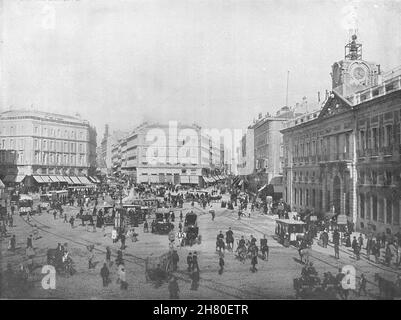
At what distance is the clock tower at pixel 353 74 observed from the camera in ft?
85.7

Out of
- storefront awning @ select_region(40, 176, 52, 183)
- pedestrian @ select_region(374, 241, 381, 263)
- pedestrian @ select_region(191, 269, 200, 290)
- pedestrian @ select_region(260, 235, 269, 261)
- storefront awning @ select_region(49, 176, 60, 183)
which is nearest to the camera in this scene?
pedestrian @ select_region(191, 269, 200, 290)

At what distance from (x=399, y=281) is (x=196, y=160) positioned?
2152 centimetres

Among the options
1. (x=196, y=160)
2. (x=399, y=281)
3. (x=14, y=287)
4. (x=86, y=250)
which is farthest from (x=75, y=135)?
(x=399, y=281)

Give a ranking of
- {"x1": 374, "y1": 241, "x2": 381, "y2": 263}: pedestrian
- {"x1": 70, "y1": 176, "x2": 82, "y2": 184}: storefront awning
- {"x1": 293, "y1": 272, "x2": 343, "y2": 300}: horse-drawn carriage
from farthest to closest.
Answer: {"x1": 70, "y1": 176, "x2": 82, "y2": 184}: storefront awning → {"x1": 374, "y1": 241, "x2": 381, "y2": 263}: pedestrian → {"x1": 293, "y1": 272, "x2": 343, "y2": 300}: horse-drawn carriage

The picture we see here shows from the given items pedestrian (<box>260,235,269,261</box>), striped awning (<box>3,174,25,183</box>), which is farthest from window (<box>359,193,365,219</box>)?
striped awning (<box>3,174,25,183</box>)

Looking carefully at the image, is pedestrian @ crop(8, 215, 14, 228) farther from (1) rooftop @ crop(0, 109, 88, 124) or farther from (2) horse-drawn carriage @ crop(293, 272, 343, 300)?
(2) horse-drawn carriage @ crop(293, 272, 343, 300)

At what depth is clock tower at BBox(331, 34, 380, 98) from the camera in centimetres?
2612

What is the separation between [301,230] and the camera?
22.1 meters

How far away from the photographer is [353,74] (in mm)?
28328

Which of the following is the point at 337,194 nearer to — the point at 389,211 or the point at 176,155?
the point at 389,211

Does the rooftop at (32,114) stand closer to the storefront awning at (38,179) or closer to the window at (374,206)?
the storefront awning at (38,179)

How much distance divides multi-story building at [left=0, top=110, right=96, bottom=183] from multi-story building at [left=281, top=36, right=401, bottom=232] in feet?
56.0

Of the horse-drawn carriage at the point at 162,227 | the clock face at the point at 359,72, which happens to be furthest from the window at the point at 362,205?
the horse-drawn carriage at the point at 162,227

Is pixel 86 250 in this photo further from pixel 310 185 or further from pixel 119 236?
pixel 310 185
